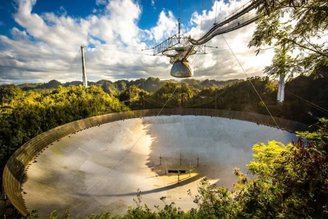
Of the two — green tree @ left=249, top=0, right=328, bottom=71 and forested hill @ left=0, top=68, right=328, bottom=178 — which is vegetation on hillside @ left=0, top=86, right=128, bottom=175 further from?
green tree @ left=249, top=0, right=328, bottom=71

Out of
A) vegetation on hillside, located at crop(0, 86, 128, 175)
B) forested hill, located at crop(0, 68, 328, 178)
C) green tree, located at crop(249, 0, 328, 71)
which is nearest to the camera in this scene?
green tree, located at crop(249, 0, 328, 71)

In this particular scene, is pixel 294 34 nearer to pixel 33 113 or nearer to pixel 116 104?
pixel 33 113

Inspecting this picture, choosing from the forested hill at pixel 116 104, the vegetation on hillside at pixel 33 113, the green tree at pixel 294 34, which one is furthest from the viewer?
the forested hill at pixel 116 104

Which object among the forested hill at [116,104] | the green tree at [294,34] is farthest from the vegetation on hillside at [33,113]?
the green tree at [294,34]

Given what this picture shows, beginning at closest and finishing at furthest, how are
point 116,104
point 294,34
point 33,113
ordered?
1. point 294,34
2. point 33,113
3. point 116,104

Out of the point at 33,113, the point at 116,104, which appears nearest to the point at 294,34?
the point at 33,113

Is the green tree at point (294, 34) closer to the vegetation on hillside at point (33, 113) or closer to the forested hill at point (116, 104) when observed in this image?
the forested hill at point (116, 104)

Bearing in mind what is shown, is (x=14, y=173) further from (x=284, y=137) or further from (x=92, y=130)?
(x=284, y=137)

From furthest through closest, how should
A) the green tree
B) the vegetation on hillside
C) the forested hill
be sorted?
the forested hill
the vegetation on hillside
the green tree

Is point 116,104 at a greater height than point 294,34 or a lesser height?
lesser

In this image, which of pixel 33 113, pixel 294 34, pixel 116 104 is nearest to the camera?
pixel 294 34

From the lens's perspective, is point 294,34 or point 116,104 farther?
point 116,104

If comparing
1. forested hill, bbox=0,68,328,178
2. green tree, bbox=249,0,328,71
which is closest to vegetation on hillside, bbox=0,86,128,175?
forested hill, bbox=0,68,328,178
